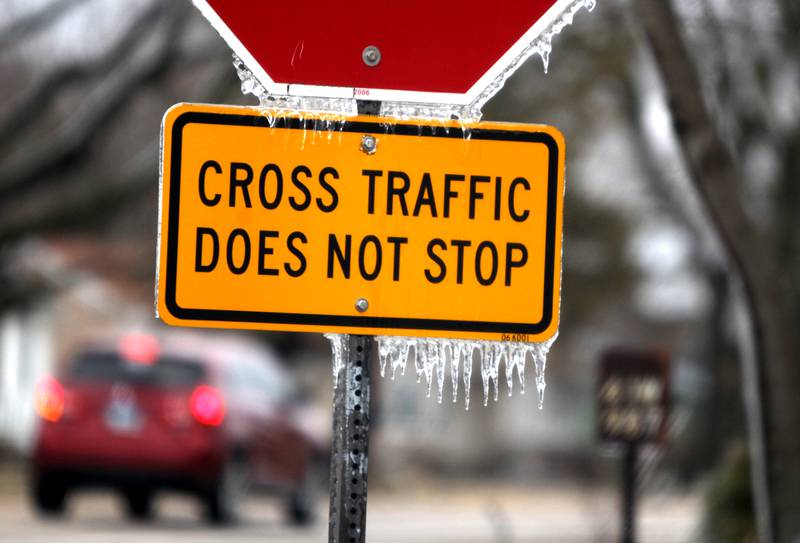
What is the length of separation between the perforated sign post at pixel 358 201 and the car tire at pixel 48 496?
37.0 ft

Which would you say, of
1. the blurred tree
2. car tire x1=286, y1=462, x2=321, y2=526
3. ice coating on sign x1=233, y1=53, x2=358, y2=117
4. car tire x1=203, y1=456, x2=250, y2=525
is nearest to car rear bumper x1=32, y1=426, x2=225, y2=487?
car tire x1=203, y1=456, x2=250, y2=525

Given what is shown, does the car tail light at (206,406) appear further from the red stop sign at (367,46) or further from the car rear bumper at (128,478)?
the red stop sign at (367,46)

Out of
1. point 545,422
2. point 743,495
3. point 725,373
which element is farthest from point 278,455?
point 545,422

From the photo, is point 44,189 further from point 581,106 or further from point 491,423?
point 491,423

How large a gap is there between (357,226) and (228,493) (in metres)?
11.3

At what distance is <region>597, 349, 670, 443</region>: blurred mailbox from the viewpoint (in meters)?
9.03

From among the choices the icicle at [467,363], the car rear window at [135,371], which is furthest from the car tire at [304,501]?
the icicle at [467,363]

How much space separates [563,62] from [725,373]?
291 inches

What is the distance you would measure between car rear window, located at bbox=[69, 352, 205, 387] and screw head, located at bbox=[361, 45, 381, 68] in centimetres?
1078

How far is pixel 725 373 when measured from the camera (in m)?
21.9

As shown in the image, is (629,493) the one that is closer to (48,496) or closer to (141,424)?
(141,424)

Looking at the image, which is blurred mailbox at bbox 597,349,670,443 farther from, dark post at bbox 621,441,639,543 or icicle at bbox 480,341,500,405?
icicle at bbox 480,341,500,405

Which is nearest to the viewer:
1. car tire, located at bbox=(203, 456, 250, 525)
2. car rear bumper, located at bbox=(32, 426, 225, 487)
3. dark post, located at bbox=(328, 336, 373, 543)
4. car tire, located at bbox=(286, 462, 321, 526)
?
dark post, located at bbox=(328, 336, 373, 543)

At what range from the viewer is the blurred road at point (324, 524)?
40.8ft
